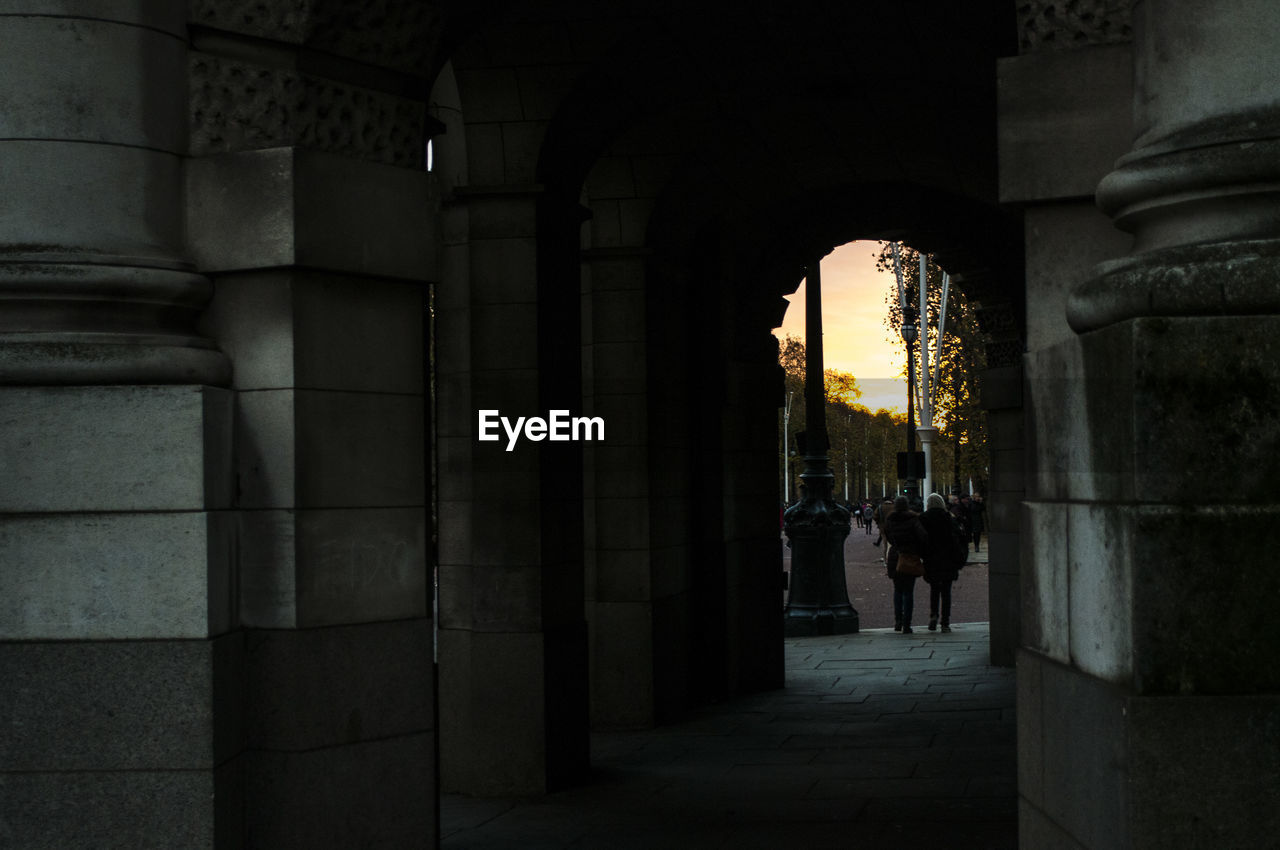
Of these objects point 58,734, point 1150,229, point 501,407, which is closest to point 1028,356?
point 1150,229

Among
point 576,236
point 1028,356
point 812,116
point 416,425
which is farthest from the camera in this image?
point 812,116

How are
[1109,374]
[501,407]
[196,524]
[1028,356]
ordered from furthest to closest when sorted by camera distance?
1. [501,407]
2. [196,524]
3. [1028,356]
4. [1109,374]

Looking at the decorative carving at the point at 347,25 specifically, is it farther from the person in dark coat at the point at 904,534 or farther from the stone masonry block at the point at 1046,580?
the person in dark coat at the point at 904,534

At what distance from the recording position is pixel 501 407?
389 inches

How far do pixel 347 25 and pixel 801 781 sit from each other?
5.82m

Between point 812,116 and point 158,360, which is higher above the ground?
point 812,116

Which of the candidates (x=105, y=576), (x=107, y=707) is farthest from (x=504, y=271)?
(x=107, y=707)

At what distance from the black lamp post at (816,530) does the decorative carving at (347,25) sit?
42.5 feet

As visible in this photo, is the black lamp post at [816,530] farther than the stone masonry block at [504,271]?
Yes

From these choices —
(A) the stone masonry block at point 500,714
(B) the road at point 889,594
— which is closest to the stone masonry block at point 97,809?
(A) the stone masonry block at point 500,714

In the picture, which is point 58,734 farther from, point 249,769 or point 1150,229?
point 1150,229

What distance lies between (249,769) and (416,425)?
4.75 ft

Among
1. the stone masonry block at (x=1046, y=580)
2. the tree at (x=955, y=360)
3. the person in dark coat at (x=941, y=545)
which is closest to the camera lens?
the stone masonry block at (x=1046, y=580)

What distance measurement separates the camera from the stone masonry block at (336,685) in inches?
221
